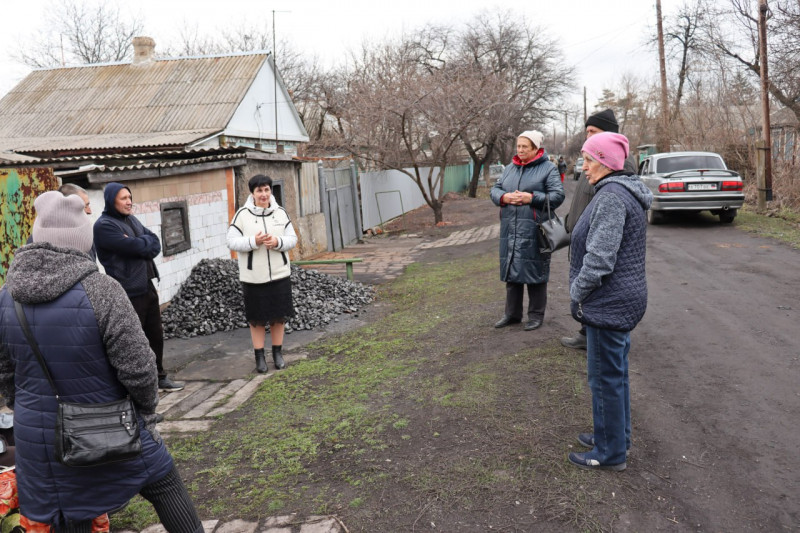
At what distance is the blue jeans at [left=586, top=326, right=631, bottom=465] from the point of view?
324cm

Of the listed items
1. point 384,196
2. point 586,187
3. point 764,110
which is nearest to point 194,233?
point 586,187

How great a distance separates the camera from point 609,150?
3309 millimetres

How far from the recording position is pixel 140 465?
248 cm

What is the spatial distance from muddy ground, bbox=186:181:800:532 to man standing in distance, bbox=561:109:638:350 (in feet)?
0.80

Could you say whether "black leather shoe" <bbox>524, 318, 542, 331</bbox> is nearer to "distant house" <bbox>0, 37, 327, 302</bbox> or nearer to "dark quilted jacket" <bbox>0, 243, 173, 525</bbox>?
"dark quilted jacket" <bbox>0, 243, 173, 525</bbox>

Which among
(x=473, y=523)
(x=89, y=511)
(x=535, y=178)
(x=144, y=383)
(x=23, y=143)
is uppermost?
(x=23, y=143)

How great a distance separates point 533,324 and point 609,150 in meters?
3.03

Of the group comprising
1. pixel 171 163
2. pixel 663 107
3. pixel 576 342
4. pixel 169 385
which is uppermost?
pixel 663 107

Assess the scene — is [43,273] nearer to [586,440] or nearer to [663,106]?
[586,440]

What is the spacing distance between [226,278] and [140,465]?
646cm

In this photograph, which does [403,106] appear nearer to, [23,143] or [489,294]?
[23,143]

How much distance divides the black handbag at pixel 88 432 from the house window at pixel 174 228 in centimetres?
631

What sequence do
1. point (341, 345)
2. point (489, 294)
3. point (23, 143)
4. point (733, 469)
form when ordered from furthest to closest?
point (23, 143) → point (489, 294) → point (341, 345) → point (733, 469)

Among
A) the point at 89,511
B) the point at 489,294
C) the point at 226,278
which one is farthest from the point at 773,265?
the point at 89,511
